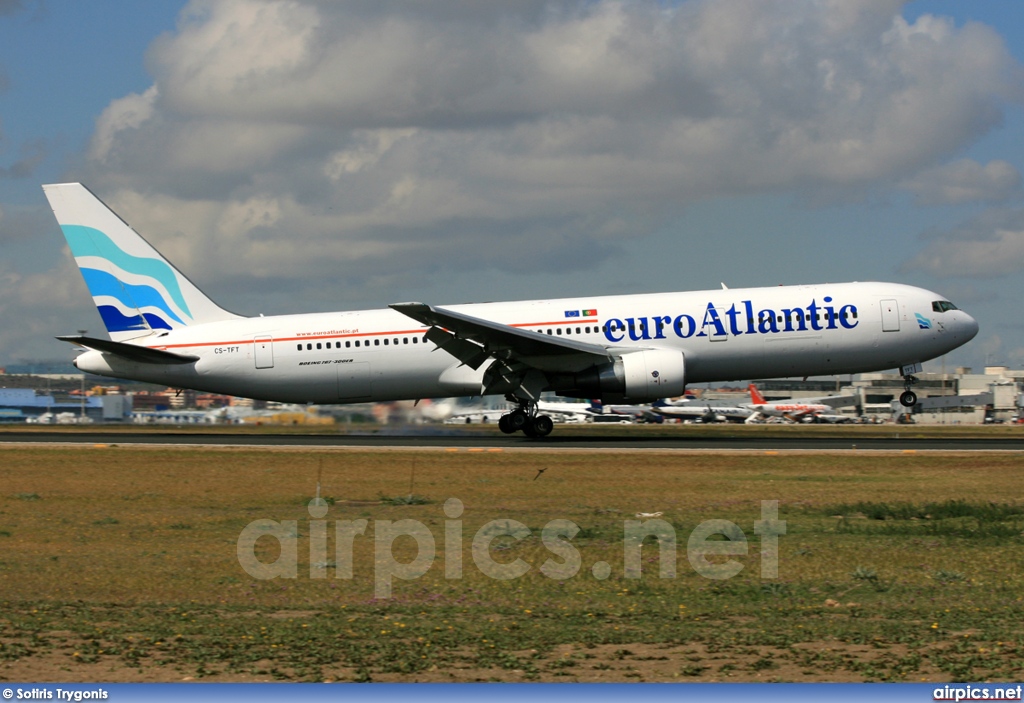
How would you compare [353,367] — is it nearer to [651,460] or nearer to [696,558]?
[651,460]

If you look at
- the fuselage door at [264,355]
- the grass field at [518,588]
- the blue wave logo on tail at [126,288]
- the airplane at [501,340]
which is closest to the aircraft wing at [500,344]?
the airplane at [501,340]

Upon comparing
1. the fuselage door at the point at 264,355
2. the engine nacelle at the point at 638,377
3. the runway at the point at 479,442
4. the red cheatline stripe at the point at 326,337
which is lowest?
the runway at the point at 479,442

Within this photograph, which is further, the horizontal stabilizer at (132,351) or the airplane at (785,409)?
the airplane at (785,409)

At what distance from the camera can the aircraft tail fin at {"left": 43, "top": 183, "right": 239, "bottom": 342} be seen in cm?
3612

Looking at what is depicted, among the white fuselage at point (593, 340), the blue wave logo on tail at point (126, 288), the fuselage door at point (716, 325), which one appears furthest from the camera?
the blue wave logo on tail at point (126, 288)

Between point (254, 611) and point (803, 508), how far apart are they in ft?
34.7

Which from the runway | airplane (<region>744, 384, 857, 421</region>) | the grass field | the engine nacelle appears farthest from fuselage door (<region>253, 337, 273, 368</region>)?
airplane (<region>744, 384, 857, 421</region>)

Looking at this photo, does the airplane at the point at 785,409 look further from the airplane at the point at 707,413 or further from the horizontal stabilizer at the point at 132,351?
the horizontal stabilizer at the point at 132,351

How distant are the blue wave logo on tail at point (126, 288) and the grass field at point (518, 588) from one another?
13.3 meters

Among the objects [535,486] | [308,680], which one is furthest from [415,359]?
[308,680]

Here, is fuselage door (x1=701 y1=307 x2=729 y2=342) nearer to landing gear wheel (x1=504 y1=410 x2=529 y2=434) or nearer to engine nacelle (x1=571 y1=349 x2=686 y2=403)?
engine nacelle (x1=571 y1=349 x2=686 y2=403)

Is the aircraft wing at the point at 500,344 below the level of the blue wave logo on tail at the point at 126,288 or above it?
below

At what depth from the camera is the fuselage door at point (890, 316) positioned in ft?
110

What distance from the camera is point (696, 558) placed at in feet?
45.2
